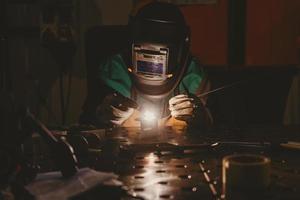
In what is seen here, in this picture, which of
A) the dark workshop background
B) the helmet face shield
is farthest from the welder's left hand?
the dark workshop background

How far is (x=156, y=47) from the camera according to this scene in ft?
6.52

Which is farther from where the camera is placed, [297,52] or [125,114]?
[297,52]

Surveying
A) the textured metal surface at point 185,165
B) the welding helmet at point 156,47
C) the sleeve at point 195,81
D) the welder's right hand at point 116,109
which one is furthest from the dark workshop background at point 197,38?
the textured metal surface at point 185,165

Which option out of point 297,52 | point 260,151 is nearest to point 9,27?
point 297,52

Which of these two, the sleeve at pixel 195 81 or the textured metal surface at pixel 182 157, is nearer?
the textured metal surface at pixel 182 157

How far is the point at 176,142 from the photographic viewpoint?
1.68m

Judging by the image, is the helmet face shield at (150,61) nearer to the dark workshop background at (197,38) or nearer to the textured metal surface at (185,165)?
the textured metal surface at (185,165)

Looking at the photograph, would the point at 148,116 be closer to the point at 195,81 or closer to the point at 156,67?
the point at 156,67

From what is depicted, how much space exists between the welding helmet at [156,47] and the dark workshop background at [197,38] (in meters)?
1.08

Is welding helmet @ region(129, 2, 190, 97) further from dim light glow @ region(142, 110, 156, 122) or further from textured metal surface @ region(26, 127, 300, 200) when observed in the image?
textured metal surface @ region(26, 127, 300, 200)

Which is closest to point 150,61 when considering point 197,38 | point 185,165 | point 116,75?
point 116,75

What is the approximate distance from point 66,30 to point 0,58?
449 millimetres

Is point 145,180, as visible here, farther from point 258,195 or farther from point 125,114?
point 125,114

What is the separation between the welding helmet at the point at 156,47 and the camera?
→ 6.47ft
